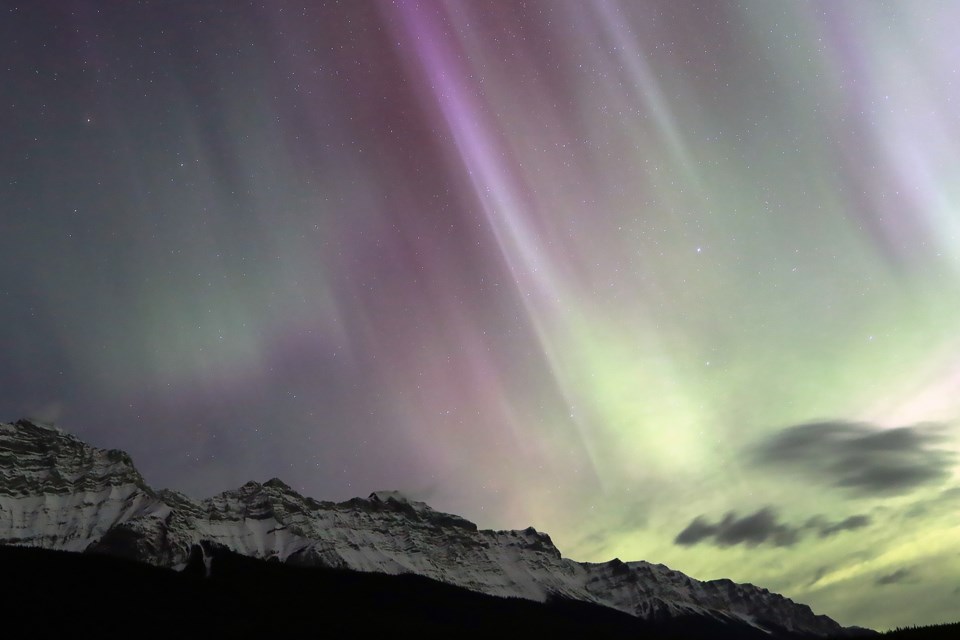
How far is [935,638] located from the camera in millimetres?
109750

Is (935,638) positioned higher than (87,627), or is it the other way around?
(87,627)

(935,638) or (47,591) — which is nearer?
(935,638)

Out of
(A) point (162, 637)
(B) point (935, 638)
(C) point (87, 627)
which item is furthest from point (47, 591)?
(B) point (935, 638)

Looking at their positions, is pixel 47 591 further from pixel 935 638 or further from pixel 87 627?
A: pixel 935 638

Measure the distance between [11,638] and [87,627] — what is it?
71.5 feet

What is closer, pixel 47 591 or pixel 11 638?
pixel 11 638

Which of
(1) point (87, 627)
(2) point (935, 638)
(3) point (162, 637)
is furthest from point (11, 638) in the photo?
(2) point (935, 638)

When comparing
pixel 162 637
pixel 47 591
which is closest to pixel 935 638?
pixel 162 637

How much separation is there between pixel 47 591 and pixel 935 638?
218 meters

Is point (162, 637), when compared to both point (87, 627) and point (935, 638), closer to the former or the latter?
point (87, 627)

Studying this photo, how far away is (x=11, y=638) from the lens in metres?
168

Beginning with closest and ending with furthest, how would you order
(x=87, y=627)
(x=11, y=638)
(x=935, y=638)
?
(x=935, y=638), (x=11, y=638), (x=87, y=627)

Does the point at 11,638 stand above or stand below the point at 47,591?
below

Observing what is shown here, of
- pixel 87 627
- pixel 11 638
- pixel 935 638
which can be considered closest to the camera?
pixel 935 638
